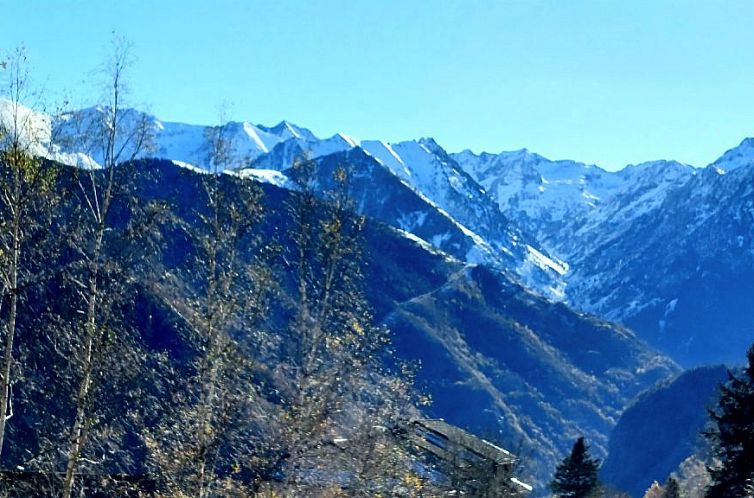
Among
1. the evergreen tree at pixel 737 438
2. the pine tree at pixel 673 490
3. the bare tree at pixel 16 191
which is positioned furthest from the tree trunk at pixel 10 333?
the pine tree at pixel 673 490

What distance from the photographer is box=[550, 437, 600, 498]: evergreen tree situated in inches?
2498

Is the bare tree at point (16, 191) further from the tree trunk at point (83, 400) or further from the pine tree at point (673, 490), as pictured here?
the pine tree at point (673, 490)

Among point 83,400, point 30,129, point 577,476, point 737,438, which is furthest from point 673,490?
point 30,129

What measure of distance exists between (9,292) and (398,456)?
12.8 m

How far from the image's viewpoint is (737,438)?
35719mm

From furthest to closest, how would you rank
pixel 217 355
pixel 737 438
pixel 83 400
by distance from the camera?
pixel 737 438 → pixel 217 355 → pixel 83 400

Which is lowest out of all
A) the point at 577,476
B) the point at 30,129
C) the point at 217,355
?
the point at 217,355

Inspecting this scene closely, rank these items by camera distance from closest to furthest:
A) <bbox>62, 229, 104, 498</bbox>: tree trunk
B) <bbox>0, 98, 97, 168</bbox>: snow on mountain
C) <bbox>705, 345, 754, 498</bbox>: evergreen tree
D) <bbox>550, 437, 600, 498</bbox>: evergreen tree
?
<bbox>62, 229, 104, 498</bbox>: tree trunk → <bbox>0, 98, 97, 168</bbox>: snow on mountain → <bbox>705, 345, 754, 498</bbox>: evergreen tree → <bbox>550, 437, 600, 498</bbox>: evergreen tree

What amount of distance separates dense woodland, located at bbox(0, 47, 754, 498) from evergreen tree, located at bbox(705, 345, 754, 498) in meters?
12.9

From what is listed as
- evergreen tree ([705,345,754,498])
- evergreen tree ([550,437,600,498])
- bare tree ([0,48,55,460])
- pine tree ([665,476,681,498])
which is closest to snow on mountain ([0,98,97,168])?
bare tree ([0,48,55,460])

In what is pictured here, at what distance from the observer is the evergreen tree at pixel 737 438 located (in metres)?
35.2

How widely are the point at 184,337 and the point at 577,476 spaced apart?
4265cm

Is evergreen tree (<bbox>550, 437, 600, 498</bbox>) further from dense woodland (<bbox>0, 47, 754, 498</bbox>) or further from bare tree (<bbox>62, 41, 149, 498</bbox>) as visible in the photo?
bare tree (<bbox>62, 41, 149, 498</bbox>)

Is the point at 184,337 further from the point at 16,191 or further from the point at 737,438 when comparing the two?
the point at 737,438
